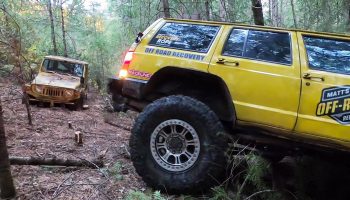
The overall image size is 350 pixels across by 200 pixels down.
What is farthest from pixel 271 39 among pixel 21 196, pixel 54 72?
pixel 54 72

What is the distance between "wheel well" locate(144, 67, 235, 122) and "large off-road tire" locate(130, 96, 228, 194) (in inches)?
14.6

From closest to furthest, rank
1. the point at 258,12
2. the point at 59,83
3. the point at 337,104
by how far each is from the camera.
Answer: the point at 337,104 < the point at 258,12 < the point at 59,83

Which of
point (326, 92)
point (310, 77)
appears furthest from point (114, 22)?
point (326, 92)

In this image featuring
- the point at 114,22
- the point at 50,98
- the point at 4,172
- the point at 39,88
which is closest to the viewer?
the point at 4,172

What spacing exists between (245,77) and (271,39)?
0.63 meters

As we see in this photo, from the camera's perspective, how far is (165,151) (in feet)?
15.6

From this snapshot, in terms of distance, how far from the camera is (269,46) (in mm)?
4746

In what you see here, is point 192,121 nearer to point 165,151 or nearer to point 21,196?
point 165,151

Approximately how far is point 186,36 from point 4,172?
2.79 meters

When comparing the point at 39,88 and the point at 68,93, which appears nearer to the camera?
the point at 39,88

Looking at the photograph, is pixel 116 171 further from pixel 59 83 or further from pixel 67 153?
pixel 59 83

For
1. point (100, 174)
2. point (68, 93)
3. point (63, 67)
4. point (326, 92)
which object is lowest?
point (68, 93)

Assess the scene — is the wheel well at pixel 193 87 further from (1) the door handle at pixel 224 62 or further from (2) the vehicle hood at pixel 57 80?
(2) the vehicle hood at pixel 57 80

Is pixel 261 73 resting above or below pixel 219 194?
above
